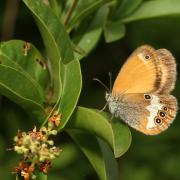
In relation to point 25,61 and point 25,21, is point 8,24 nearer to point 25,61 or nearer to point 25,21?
point 25,21

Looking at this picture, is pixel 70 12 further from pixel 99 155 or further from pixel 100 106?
pixel 100 106

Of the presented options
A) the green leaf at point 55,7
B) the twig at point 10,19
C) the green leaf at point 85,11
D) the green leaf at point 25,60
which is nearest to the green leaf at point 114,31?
the green leaf at point 85,11

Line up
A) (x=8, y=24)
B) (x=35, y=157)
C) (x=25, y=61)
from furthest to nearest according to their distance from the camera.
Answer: (x=8, y=24) < (x=25, y=61) < (x=35, y=157)

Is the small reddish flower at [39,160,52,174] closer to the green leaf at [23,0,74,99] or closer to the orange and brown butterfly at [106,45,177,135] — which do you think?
the green leaf at [23,0,74,99]

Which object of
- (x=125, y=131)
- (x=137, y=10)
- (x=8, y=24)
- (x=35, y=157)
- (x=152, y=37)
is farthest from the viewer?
(x=152, y=37)

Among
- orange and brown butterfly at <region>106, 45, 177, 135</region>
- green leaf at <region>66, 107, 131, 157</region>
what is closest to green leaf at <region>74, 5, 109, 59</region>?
orange and brown butterfly at <region>106, 45, 177, 135</region>

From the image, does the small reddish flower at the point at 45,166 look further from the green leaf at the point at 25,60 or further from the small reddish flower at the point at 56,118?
the green leaf at the point at 25,60

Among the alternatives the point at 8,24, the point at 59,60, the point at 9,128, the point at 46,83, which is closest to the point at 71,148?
the point at 9,128
